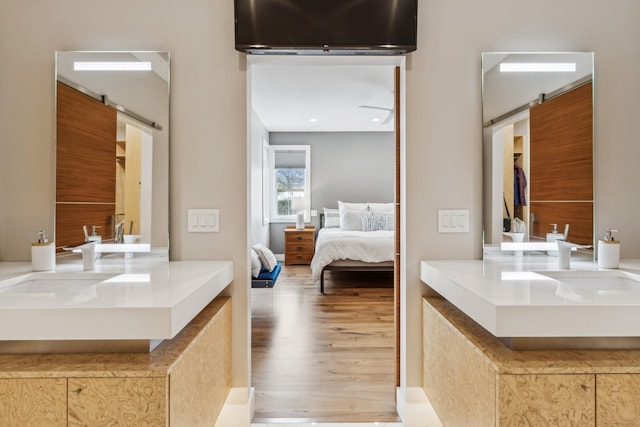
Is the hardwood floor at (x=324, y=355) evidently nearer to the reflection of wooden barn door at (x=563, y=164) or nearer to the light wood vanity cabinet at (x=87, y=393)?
the light wood vanity cabinet at (x=87, y=393)

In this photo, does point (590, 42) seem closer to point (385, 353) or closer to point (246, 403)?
point (385, 353)

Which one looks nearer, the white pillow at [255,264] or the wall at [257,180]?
the white pillow at [255,264]

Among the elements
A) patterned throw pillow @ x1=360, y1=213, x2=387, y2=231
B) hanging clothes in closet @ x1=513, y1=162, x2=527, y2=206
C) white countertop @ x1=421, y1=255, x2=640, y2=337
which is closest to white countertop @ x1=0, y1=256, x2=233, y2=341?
white countertop @ x1=421, y1=255, x2=640, y2=337

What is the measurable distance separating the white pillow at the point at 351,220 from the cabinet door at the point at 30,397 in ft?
17.7

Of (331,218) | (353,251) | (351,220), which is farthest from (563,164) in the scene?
(331,218)

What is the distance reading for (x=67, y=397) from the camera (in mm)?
1050

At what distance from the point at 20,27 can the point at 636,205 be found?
3.16 meters

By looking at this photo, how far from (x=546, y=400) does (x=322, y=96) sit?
167 inches

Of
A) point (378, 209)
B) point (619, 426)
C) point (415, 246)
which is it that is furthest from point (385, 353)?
point (378, 209)

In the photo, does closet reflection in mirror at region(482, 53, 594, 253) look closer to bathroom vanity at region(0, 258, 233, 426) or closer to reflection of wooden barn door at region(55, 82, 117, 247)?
bathroom vanity at region(0, 258, 233, 426)

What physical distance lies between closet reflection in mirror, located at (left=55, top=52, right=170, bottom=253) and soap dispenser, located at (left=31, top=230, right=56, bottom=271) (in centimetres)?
17

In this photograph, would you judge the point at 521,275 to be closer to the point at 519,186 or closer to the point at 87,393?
the point at 519,186

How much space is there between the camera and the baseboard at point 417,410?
184 cm

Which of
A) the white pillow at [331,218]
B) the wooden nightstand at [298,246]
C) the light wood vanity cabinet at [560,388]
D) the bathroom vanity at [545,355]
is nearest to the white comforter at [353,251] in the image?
the wooden nightstand at [298,246]
